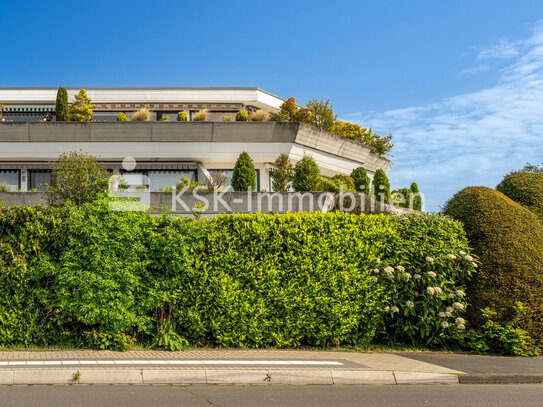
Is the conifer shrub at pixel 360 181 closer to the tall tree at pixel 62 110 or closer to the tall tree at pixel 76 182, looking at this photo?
the tall tree at pixel 76 182

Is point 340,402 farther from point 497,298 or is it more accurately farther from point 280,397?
point 497,298

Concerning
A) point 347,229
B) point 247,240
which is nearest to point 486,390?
point 347,229

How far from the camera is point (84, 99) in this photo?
37250mm

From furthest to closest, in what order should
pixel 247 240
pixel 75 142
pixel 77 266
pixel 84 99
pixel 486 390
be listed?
pixel 84 99, pixel 75 142, pixel 247 240, pixel 77 266, pixel 486 390

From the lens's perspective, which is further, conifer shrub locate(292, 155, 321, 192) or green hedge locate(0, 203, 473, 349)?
conifer shrub locate(292, 155, 321, 192)

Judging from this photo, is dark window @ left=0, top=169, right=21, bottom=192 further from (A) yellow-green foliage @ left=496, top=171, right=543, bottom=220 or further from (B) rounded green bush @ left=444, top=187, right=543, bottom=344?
(B) rounded green bush @ left=444, top=187, right=543, bottom=344

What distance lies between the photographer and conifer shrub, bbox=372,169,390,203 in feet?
126

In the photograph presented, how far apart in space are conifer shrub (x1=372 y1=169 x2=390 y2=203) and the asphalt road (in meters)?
29.5

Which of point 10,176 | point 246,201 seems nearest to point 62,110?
point 10,176

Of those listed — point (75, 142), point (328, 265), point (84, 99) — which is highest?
point (84, 99)

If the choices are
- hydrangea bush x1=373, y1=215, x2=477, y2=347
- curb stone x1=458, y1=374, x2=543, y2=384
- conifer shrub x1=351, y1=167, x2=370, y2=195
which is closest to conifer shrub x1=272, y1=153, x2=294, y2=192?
conifer shrub x1=351, y1=167, x2=370, y2=195

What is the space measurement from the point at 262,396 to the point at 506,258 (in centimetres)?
697

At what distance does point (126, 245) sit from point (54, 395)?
362 centimetres

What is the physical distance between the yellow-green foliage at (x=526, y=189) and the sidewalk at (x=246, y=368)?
14.2 feet
